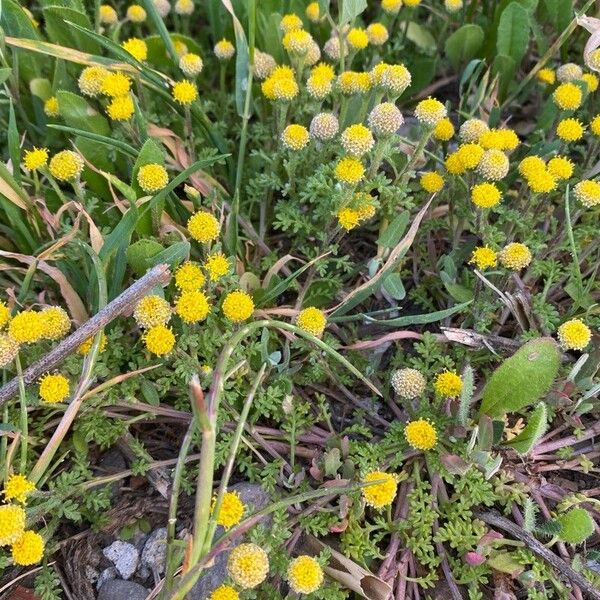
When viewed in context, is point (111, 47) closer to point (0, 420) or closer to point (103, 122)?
point (103, 122)

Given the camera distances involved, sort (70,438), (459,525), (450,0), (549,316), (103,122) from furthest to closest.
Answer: (450,0) → (103,122) → (549,316) → (70,438) → (459,525)

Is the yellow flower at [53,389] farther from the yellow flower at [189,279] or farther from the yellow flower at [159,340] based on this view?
the yellow flower at [189,279]

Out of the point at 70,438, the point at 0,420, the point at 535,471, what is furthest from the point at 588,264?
the point at 0,420

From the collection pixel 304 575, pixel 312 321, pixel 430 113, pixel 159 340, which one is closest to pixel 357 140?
pixel 430 113

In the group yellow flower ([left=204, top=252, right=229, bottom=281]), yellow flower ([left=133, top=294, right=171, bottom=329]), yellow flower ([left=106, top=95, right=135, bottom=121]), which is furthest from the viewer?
yellow flower ([left=106, top=95, right=135, bottom=121])

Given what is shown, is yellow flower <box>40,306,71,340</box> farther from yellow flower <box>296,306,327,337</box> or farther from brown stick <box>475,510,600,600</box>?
brown stick <box>475,510,600,600</box>

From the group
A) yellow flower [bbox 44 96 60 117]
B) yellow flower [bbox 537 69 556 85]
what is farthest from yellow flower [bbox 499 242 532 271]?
yellow flower [bbox 44 96 60 117]
